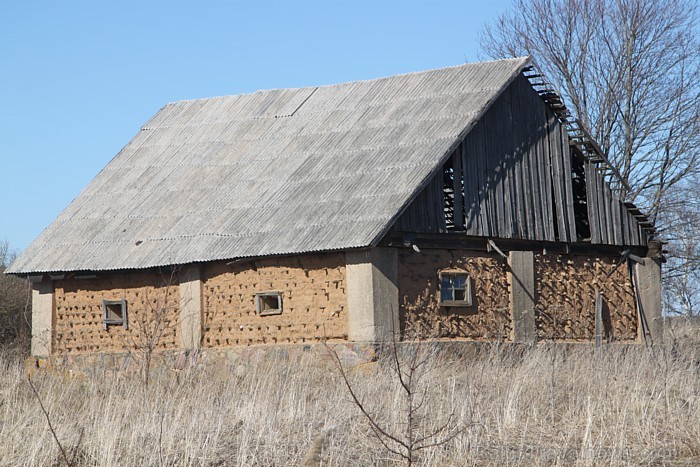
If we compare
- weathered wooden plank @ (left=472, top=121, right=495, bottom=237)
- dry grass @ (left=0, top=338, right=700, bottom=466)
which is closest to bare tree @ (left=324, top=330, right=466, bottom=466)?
dry grass @ (left=0, top=338, right=700, bottom=466)

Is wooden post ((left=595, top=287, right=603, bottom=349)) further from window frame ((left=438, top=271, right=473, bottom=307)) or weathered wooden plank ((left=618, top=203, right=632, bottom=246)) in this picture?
window frame ((left=438, top=271, right=473, bottom=307))

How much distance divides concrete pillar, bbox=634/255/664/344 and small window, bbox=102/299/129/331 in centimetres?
909

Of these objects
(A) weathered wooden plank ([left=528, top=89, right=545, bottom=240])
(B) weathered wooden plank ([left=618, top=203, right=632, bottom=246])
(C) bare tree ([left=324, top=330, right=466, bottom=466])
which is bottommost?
(C) bare tree ([left=324, top=330, right=466, bottom=466])

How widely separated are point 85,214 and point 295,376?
8.52 metres

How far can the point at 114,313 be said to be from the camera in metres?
19.2

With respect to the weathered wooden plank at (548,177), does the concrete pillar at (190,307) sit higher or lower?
lower

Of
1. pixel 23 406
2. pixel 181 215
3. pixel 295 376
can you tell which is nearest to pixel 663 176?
pixel 181 215

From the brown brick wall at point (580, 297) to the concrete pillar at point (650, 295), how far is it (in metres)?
0.17

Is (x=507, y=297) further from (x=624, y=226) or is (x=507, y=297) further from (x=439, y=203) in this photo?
(x=624, y=226)

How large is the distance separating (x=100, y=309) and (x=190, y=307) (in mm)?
2124

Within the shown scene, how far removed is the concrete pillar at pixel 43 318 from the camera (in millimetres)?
19609

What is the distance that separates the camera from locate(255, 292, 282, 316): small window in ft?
55.6

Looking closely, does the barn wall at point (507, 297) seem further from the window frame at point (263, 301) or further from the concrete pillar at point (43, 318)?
the concrete pillar at point (43, 318)

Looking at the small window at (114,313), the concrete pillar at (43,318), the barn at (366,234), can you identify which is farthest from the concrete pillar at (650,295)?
the concrete pillar at (43,318)
